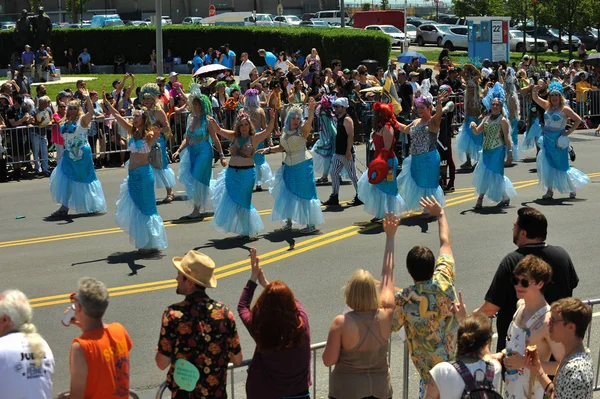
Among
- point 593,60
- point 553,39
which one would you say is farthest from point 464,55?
point 593,60

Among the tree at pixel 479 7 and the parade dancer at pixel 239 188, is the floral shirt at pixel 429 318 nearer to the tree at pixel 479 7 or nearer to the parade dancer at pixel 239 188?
the parade dancer at pixel 239 188

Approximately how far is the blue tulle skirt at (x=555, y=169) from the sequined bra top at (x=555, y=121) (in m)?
0.08

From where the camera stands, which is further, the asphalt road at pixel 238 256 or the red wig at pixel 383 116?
the red wig at pixel 383 116

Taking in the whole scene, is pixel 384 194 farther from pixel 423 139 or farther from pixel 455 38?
pixel 455 38

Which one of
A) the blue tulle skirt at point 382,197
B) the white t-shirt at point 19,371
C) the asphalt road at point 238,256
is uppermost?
the white t-shirt at point 19,371

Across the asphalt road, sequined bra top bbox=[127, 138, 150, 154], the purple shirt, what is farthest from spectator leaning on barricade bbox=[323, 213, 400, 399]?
sequined bra top bbox=[127, 138, 150, 154]

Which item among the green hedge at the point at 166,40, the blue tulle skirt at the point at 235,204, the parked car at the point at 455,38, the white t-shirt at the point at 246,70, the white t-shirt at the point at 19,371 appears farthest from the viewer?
the parked car at the point at 455,38

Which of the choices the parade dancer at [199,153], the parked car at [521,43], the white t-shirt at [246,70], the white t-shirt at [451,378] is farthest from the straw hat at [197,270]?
the parked car at [521,43]

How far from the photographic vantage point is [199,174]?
50.3ft

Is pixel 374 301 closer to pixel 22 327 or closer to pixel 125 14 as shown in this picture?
pixel 22 327

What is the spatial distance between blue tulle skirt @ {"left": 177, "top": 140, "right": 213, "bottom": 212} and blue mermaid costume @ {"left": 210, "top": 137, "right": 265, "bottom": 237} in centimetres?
160

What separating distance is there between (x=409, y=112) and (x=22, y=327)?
18.7m

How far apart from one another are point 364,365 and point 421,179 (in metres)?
8.69

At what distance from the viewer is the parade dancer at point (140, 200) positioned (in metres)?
13.1
